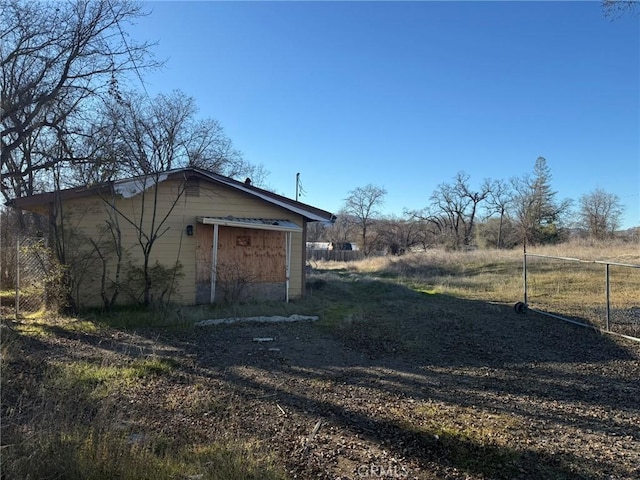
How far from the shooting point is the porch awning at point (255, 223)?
33.3 ft

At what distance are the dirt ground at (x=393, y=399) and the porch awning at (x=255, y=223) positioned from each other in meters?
2.99

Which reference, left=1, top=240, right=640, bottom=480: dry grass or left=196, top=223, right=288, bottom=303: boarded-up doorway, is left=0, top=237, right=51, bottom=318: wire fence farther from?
left=196, top=223, right=288, bottom=303: boarded-up doorway

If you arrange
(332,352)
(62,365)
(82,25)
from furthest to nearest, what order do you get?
(82,25)
(332,352)
(62,365)

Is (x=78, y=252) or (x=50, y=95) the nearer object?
(x=78, y=252)

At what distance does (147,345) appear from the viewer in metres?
6.70

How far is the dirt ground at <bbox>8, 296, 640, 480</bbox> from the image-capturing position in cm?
315

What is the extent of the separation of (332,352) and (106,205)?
640cm

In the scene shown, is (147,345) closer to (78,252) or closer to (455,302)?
(78,252)

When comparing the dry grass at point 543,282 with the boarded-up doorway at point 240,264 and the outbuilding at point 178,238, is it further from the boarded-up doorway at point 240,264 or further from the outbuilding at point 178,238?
the outbuilding at point 178,238

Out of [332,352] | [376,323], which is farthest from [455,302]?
[332,352]

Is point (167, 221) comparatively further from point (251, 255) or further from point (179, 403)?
point (179, 403)

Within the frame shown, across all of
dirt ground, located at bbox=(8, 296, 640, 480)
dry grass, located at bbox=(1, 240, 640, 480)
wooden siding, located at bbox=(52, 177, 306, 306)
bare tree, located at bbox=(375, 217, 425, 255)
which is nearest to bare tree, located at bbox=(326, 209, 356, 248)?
bare tree, located at bbox=(375, 217, 425, 255)

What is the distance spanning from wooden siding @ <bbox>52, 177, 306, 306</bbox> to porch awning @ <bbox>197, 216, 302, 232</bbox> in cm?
26

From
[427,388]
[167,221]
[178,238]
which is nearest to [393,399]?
[427,388]
